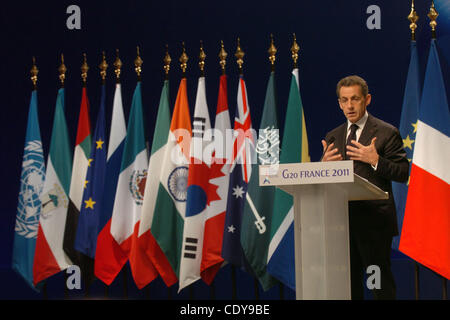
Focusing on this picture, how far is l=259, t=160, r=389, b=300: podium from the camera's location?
2.39m

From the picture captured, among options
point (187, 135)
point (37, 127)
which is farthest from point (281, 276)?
point (37, 127)

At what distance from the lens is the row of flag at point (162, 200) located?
463cm

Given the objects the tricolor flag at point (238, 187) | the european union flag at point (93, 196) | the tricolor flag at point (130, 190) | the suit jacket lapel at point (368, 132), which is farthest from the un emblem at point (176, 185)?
the suit jacket lapel at point (368, 132)

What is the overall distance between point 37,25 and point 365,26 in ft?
10.7

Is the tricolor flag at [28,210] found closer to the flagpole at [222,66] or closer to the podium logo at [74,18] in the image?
the podium logo at [74,18]

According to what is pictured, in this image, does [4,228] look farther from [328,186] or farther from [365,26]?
[328,186]

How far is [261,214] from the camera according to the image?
15.1 ft

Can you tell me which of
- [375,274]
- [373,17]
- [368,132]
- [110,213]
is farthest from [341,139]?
[110,213]

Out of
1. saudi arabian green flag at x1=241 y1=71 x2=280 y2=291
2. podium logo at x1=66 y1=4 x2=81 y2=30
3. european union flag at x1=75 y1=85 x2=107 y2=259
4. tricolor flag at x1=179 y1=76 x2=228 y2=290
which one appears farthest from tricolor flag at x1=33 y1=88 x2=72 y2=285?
saudi arabian green flag at x1=241 y1=71 x2=280 y2=291

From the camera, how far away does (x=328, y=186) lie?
2449 millimetres

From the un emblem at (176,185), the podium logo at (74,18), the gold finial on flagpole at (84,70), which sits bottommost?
the un emblem at (176,185)

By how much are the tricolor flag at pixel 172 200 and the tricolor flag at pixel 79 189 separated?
73cm

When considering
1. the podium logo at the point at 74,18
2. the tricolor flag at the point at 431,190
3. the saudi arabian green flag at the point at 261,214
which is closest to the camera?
the tricolor flag at the point at 431,190

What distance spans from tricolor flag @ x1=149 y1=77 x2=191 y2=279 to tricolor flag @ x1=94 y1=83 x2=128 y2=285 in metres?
0.37
